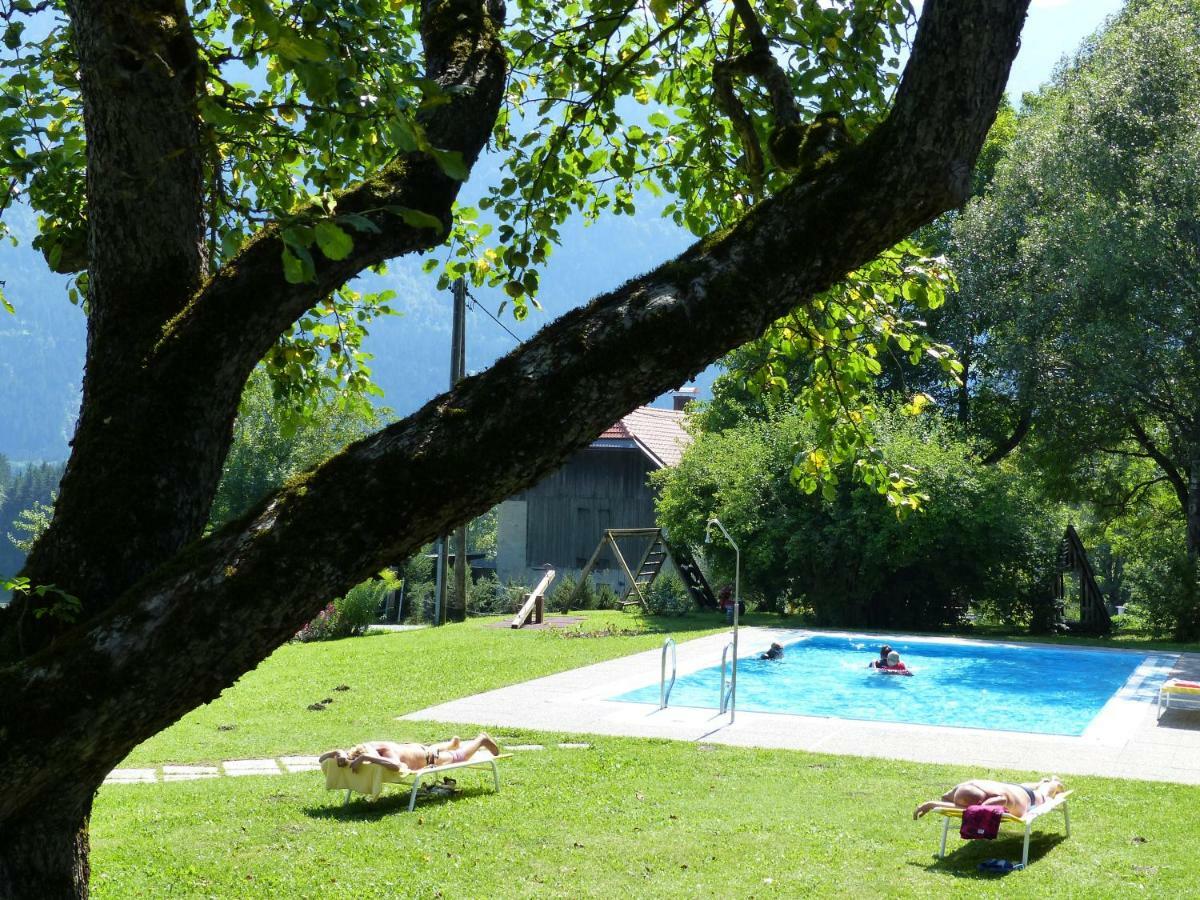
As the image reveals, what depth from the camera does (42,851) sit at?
2.75 metres

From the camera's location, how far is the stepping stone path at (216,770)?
10.0 m

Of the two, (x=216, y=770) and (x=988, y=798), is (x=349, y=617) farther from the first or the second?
(x=988, y=798)

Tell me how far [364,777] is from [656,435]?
28.7m

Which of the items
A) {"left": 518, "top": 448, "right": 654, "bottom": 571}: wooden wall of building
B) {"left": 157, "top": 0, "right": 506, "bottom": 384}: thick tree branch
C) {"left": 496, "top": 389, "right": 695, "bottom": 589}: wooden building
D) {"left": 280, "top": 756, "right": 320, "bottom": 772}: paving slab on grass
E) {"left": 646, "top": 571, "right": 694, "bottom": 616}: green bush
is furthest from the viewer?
{"left": 518, "top": 448, "right": 654, "bottom": 571}: wooden wall of building

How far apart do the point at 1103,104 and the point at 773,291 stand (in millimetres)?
25155

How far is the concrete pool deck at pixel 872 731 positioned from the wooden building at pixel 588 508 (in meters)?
19.5

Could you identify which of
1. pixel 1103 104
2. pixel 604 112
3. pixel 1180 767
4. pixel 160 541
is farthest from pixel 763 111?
pixel 1103 104

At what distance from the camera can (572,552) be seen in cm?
3606

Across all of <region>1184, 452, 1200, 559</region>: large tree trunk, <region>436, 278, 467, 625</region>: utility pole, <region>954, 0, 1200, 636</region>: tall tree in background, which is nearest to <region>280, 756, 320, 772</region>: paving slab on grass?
<region>436, 278, 467, 625</region>: utility pole

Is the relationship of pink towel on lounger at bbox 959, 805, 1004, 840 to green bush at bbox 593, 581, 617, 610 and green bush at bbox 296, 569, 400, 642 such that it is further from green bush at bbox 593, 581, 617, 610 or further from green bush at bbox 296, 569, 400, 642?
green bush at bbox 593, 581, 617, 610

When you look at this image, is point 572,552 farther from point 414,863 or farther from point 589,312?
point 589,312

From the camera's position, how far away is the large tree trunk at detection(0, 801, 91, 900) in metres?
2.69

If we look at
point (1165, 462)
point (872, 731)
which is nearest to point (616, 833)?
point (872, 731)

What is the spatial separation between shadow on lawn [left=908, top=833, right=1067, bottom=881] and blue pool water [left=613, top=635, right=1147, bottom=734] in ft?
19.8
